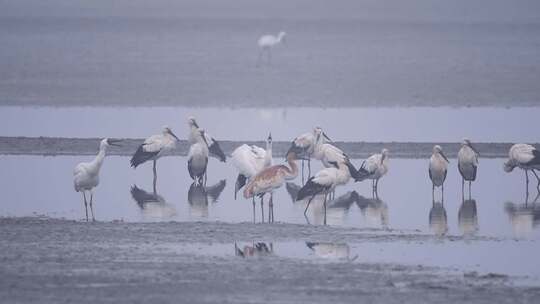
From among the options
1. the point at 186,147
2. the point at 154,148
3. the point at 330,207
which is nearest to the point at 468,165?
the point at 330,207

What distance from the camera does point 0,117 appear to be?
24.5m

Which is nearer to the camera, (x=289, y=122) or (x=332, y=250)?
(x=332, y=250)

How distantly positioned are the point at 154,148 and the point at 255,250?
6152 mm


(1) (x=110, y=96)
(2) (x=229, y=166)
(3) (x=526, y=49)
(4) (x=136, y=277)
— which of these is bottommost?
(4) (x=136, y=277)

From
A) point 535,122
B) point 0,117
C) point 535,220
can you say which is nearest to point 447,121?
point 535,122

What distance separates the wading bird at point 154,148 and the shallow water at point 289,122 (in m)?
3.64

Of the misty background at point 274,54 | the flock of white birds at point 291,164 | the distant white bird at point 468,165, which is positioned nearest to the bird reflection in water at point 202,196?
the flock of white birds at point 291,164

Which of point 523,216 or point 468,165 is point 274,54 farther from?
point 523,216

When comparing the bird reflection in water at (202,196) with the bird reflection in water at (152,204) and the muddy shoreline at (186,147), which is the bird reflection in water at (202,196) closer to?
the bird reflection in water at (152,204)

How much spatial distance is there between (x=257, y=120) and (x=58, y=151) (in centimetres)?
621

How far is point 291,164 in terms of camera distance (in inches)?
572

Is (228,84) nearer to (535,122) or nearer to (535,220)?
(535,122)

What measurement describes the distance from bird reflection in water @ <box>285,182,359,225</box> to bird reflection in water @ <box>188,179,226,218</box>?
0.92 metres

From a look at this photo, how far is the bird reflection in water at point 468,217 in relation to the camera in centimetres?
1282
